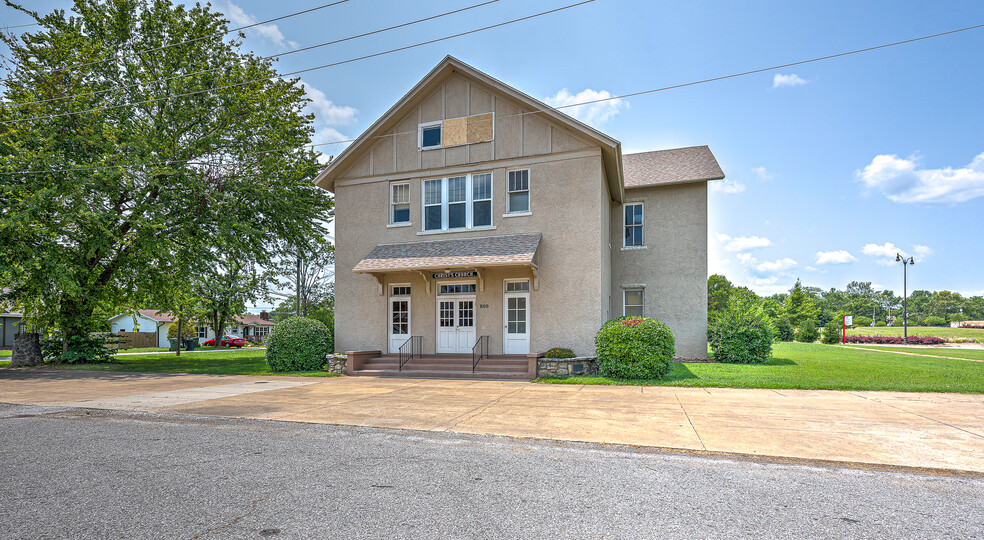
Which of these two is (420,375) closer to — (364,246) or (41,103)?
(364,246)

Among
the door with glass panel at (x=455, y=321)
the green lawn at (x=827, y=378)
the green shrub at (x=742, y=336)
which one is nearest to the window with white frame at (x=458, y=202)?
the door with glass panel at (x=455, y=321)

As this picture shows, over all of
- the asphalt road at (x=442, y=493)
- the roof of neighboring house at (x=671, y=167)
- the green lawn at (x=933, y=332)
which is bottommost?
the green lawn at (x=933, y=332)

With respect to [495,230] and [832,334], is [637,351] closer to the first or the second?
[495,230]

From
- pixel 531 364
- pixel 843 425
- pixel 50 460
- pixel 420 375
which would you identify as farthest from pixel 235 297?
pixel 843 425

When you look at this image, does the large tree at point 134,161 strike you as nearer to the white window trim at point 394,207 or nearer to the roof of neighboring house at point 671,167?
the white window trim at point 394,207

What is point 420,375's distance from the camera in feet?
51.1

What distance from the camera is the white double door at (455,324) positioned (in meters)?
17.0

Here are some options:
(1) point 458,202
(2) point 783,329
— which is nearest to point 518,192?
(1) point 458,202

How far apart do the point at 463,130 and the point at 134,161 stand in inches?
471

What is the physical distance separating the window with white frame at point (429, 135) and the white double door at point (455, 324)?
5.28 meters

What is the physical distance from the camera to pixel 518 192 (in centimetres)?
1683

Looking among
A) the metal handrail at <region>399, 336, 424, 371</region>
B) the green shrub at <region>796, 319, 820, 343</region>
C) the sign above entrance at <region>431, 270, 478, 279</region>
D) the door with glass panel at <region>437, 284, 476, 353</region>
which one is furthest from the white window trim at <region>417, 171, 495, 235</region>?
the green shrub at <region>796, 319, 820, 343</region>

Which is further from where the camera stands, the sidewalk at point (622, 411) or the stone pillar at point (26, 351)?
the stone pillar at point (26, 351)

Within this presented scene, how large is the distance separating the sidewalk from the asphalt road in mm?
737
